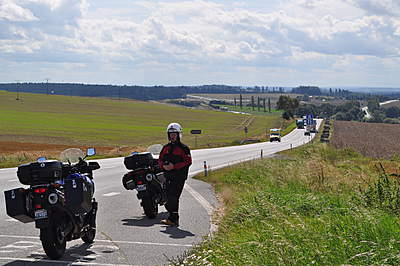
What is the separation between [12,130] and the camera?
84500 millimetres

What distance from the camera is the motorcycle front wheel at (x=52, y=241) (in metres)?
8.28

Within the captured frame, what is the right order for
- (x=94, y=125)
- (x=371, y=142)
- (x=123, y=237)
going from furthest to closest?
(x=94, y=125), (x=371, y=142), (x=123, y=237)

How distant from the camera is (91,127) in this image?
9988 centimetres

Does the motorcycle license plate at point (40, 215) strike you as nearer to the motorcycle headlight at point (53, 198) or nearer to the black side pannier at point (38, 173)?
the motorcycle headlight at point (53, 198)

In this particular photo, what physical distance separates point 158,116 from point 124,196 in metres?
124

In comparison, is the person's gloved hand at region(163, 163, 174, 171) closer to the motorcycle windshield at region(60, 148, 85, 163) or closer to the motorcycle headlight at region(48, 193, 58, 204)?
the motorcycle windshield at region(60, 148, 85, 163)

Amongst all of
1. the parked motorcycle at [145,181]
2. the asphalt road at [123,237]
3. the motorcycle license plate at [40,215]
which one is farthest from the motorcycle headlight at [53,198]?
the parked motorcycle at [145,181]

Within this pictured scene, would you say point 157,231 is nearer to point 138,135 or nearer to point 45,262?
point 45,262

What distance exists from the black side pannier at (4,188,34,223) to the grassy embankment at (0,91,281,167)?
26.1 meters

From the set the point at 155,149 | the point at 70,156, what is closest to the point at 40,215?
the point at 70,156

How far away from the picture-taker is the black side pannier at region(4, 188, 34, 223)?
840 cm

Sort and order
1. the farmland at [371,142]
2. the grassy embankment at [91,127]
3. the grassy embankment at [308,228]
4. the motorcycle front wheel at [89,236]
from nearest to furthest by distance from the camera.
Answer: the grassy embankment at [308,228] → the motorcycle front wheel at [89,236] → the farmland at [371,142] → the grassy embankment at [91,127]

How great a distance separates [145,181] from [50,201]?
4.39 meters

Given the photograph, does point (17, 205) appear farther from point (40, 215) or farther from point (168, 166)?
point (168, 166)
